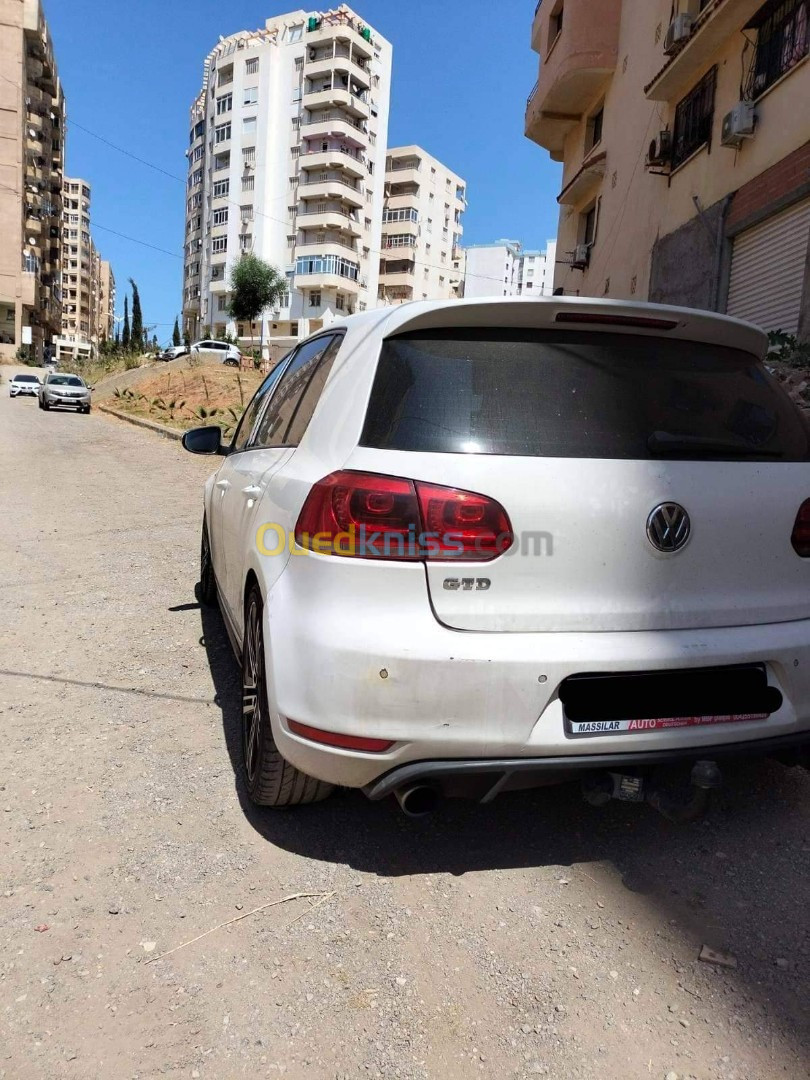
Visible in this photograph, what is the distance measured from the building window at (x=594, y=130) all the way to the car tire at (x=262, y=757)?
23.7 metres

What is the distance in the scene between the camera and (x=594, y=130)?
76.6 feet

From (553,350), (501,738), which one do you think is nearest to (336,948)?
(501,738)

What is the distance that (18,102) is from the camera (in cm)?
6444

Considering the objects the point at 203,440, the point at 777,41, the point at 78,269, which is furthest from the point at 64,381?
the point at 78,269

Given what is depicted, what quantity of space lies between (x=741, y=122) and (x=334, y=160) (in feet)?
218

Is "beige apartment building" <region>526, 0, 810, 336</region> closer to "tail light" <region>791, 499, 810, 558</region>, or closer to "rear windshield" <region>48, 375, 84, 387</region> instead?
"tail light" <region>791, 499, 810, 558</region>

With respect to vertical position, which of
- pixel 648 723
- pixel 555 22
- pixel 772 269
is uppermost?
pixel 555 22

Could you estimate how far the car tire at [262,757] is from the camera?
2.57 meters

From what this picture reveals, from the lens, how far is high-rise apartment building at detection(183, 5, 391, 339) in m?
73.3

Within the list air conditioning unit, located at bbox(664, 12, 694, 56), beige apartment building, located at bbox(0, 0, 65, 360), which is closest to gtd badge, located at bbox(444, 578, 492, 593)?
air conditioning unit, located at bbox(664, 12, 694, 56)

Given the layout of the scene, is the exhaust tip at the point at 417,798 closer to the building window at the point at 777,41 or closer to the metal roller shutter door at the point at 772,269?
the metal roller shutter door at the point at 772,269

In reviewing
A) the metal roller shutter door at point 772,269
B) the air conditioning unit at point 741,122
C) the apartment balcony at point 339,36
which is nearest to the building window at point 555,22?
the air conditioning unit at point 741,122

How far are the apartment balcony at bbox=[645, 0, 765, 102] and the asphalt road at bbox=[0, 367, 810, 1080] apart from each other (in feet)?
50.8

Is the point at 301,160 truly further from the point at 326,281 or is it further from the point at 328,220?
the point at 326,281
